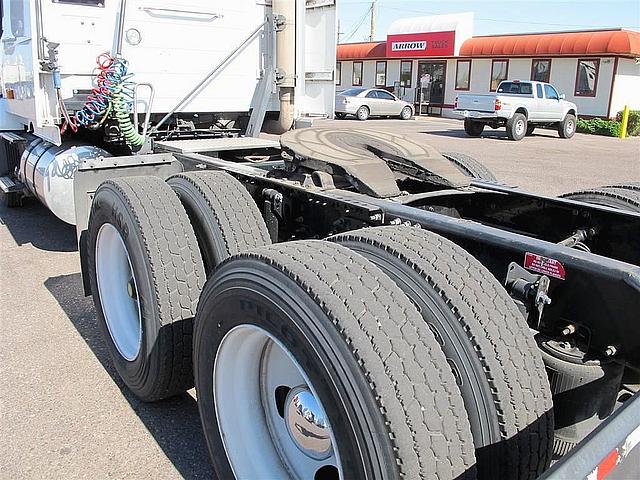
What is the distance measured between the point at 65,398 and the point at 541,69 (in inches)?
1200

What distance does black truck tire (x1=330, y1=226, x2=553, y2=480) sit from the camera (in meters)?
1.90

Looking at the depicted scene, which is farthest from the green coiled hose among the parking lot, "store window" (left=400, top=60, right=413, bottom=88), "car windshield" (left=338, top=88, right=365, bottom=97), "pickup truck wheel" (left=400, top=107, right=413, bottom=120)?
"store window" (left=400, top=60, right=413, bottom=88)

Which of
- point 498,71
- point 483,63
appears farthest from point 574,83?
point 483,63

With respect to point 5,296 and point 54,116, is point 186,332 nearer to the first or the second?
point 5,296

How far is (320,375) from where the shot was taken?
1828mm

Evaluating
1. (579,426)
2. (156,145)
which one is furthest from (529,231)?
(156,145)

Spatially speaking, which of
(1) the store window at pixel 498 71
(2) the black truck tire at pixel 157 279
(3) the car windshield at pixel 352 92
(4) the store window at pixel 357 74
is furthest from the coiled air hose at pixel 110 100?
(4) the store window at pixel 357 74

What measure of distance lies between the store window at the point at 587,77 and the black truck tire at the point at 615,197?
2716 cm

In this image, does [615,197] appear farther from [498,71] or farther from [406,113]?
[498,71]

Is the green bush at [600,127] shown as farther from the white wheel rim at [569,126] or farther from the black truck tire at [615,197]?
the black truck tire at [615,197]

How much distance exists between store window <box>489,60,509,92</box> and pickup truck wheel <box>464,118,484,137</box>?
10967 mm

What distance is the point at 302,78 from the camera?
6.73 metres

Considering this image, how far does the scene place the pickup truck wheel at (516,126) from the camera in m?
20.4

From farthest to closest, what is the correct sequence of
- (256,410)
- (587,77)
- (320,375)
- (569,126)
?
1. (587,77)
2. (569,126)
3. (256,410)
4. (320,375)
